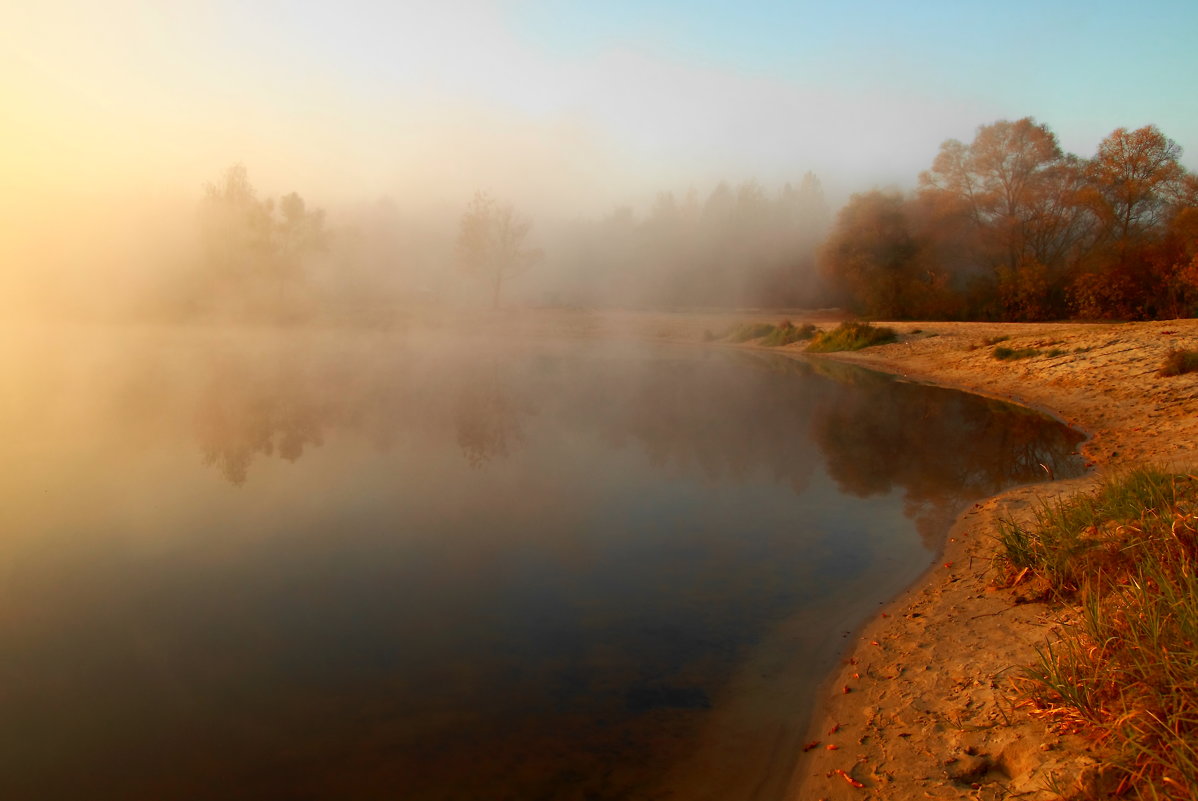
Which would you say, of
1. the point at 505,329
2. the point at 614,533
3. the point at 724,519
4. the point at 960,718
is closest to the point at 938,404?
the point at 724,519

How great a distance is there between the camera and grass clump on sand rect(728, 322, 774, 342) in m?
39.5

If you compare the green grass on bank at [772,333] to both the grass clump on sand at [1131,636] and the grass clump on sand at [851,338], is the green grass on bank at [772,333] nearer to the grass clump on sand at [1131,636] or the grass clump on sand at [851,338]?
the grass clump on sand at [851,338]

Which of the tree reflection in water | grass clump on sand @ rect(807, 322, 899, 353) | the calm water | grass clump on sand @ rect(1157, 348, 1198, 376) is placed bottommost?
the calm water

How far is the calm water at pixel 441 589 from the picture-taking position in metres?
3.99

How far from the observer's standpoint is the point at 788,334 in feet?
121

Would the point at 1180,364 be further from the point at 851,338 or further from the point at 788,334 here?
the point at 788,334

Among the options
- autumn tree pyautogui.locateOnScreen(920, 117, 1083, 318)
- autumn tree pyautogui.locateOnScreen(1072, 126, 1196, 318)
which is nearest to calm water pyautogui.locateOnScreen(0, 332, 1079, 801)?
autumn tree pyautogui.locateOnScreen(1072, 126, 1196, 318)

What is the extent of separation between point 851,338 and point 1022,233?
1443cm

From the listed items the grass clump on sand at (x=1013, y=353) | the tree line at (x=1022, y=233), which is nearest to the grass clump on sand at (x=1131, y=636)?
the grass clump on sand at (x=1013, y=353)

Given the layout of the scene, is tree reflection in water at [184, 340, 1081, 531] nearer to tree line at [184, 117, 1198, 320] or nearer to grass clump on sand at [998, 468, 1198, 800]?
grass clump on sand at [998, 468, 1198, 800]

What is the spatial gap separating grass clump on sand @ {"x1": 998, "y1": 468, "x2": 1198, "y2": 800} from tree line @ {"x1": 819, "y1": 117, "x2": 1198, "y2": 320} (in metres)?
30.7

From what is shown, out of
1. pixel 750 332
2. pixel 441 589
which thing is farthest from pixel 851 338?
pixel 441 589

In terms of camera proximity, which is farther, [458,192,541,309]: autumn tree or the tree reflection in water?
[458,192,541,309]: autumn tree

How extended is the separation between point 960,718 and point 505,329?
48226 mm
